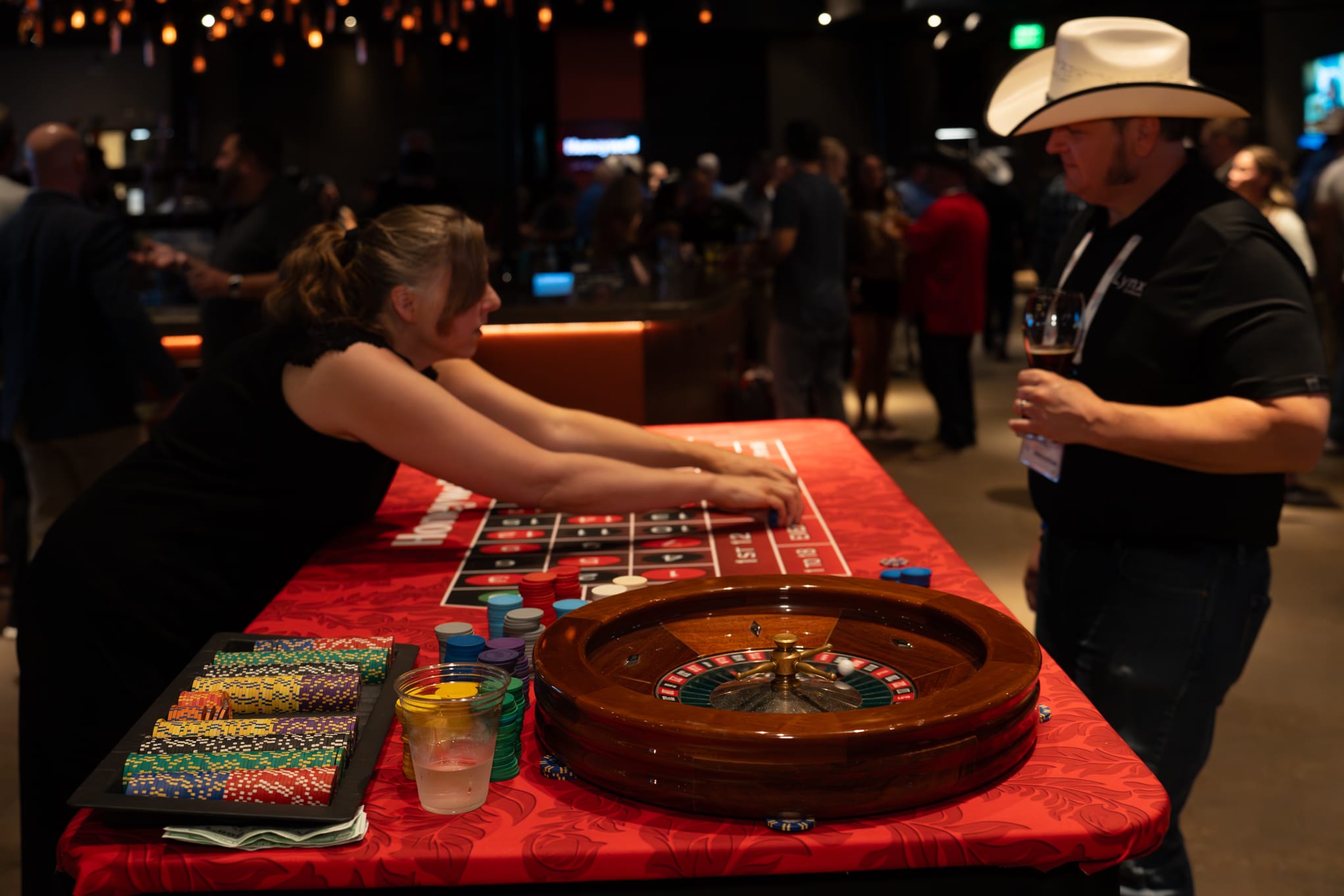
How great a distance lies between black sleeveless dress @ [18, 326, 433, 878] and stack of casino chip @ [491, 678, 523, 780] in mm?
971

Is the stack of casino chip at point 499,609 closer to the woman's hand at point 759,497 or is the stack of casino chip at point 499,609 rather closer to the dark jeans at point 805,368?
the woman's hand at point 759,497

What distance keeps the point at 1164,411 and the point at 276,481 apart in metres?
1.45

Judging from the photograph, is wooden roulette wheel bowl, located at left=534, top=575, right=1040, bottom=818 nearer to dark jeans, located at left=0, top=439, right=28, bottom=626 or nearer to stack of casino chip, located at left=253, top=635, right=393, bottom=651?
stack of casino chip, located at left=253, top=635, right=393, bottom=651

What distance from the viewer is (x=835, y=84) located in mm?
16906

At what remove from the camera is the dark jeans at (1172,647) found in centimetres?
199

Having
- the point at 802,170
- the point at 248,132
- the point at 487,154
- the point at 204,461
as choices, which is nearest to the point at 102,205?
the point at 248,132

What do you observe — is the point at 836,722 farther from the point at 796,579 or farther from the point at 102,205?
the point at 102,205

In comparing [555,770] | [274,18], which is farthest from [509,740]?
[274,18]

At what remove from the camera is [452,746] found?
109 cm

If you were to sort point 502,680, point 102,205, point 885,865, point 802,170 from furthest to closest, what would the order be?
point 102,205, point 802,170, point 502,680, point 885,865

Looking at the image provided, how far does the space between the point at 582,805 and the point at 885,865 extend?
27cm

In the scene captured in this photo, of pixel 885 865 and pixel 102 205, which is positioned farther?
pixel 102 205

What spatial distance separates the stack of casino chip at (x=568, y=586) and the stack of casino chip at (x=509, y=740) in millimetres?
469

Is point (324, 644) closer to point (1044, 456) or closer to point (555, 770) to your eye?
point (555, 770)
